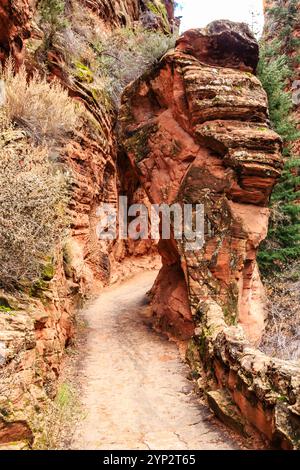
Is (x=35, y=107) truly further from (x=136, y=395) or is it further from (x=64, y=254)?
(x=136, y=395)

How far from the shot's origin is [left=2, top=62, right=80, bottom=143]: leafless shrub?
9664 mm

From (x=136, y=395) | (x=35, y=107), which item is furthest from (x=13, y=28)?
(x=136, y=395)

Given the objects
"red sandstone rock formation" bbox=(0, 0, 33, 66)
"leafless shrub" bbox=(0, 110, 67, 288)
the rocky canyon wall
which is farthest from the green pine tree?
"red sandstone rock formation" bbox=(0, 0, 33, 66)

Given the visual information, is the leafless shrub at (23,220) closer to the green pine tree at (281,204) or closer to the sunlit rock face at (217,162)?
the sunlit rock face at (217,162)

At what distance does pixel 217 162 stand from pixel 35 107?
505 centimetres

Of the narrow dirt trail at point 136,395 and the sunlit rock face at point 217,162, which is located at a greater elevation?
the sunlit rock face at point 217,162

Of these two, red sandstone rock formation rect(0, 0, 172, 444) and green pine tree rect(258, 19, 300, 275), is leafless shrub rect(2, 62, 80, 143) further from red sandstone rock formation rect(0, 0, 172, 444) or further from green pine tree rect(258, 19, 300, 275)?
green pine tree rect(258, 19, 300, 275)

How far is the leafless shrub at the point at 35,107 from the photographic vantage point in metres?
9.66

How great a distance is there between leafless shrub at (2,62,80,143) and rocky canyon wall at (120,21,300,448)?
231 cm

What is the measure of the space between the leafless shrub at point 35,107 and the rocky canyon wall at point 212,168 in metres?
2.31

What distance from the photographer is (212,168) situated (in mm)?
9758

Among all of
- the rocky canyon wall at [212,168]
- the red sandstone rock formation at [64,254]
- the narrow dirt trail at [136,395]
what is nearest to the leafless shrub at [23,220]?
the red sandstone rock formation at [64,254]

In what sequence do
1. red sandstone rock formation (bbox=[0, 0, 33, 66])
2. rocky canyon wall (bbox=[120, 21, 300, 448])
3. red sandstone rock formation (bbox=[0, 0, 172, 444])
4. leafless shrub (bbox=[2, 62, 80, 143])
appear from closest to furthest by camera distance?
red sandstone rock formation (bbox=[0, 0, 172, 444])
rocky canyon wall (bbox=[120, 21, 300, 448])
red sandstone rock formation (bbox=[0, 0, 33, 66])
leafless shrub (bbox=[2, 62, 80, 143])
